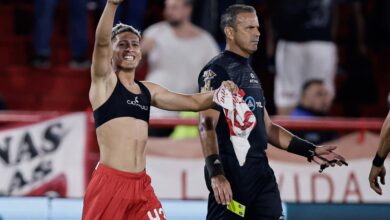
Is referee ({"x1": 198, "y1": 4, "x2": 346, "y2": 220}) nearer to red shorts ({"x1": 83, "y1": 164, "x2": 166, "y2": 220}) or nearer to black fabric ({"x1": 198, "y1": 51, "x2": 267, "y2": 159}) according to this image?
black fabric ({"x1": 198, "y1": 51, "x2": 267, "y2": 159})

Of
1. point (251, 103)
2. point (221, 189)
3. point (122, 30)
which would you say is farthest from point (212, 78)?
point (221, 189)

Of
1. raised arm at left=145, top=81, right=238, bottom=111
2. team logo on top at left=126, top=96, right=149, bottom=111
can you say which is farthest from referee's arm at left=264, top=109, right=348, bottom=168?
team logo on top at left=126, top=96, right=149, bottom=111

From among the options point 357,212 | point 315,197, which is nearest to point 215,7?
point 315,197

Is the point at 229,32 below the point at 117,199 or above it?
above

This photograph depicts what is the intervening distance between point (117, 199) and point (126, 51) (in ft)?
3.07

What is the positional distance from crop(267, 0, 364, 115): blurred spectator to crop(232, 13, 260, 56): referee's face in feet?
12.3

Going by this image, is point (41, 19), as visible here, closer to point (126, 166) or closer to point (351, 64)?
point (351, 64)

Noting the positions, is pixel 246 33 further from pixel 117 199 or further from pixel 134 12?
pixel 134 12

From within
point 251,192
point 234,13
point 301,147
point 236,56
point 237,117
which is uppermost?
point 234,13

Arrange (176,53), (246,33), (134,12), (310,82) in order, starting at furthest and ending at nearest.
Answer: (134,12) → (176,53) → (310,82) → (246,33)

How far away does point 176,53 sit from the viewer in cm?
1035

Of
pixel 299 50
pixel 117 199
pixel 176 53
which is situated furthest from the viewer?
pixel 299 50

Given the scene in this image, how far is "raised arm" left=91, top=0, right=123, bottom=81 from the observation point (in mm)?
6121

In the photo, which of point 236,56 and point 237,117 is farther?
point 236,56
